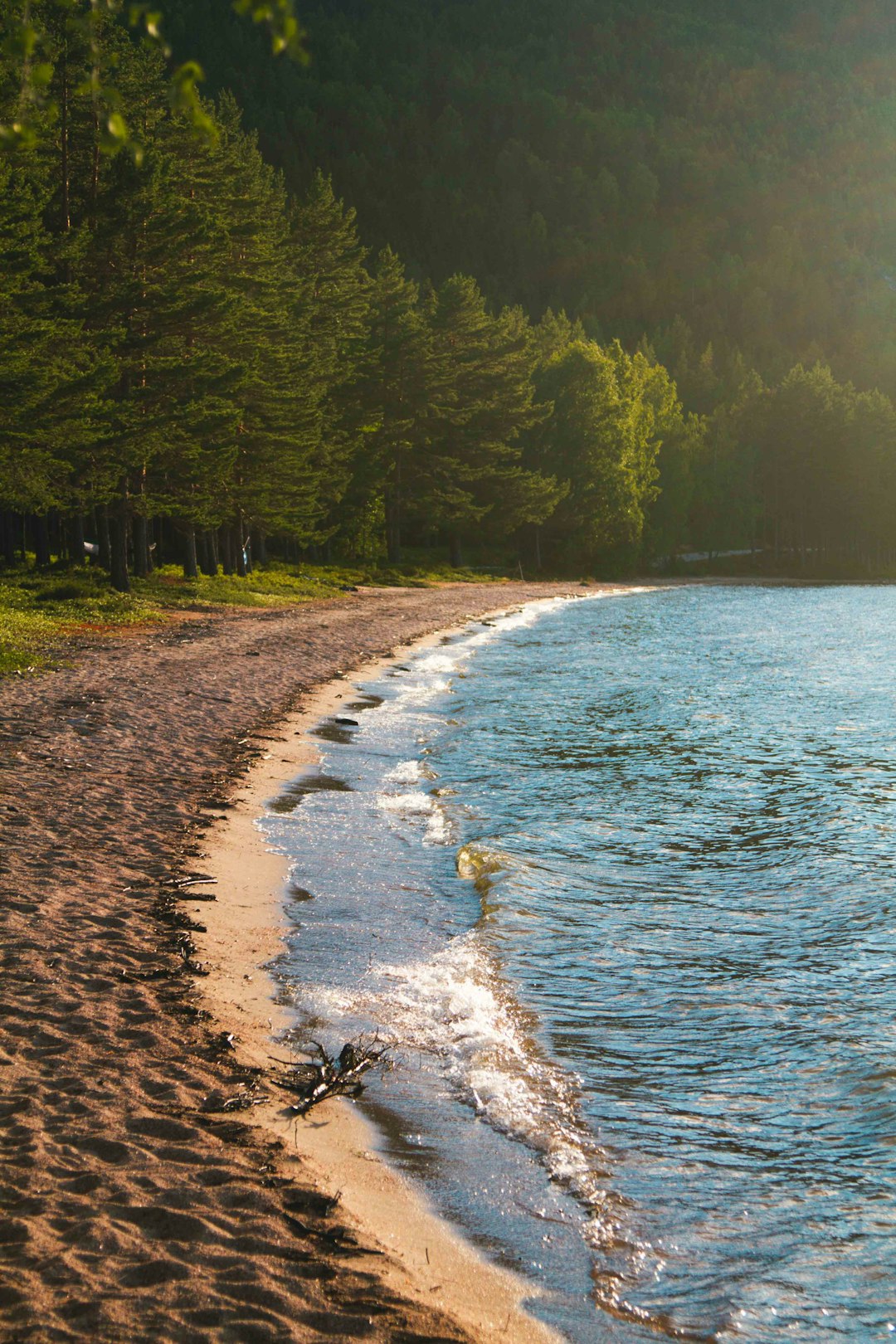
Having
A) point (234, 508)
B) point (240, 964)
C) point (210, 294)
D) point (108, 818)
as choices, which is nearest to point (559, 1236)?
point (240, 964)

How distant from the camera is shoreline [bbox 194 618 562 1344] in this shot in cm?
488

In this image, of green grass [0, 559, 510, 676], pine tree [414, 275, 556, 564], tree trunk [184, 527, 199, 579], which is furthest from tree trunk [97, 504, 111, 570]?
pine tree [414, 275, 556, 564]

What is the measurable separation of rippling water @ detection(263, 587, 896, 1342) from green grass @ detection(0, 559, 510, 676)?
10275 millimetres

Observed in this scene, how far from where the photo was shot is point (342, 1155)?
239 inches

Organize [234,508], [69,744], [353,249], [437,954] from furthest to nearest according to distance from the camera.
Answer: [353,249] → [234,508] → [69,744] → [437,954]

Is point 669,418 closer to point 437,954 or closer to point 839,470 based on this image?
point 839,470

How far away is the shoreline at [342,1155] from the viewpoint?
4875 mm

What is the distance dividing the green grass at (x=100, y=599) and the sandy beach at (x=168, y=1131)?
1282 cm

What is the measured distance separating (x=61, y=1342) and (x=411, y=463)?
70029 mm

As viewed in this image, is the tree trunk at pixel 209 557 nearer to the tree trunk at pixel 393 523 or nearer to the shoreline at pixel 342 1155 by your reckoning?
the tree trunk at pixel 393 523

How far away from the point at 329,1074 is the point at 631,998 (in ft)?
10.0

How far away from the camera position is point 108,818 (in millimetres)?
12320

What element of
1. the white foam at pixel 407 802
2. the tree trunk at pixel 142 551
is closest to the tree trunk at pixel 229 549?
the tree trunk at pixel 142 551

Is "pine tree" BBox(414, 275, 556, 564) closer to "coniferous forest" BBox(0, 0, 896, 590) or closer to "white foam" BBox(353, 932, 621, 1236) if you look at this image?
"coniferous forest" BBox(0, 0, 896, 590)
